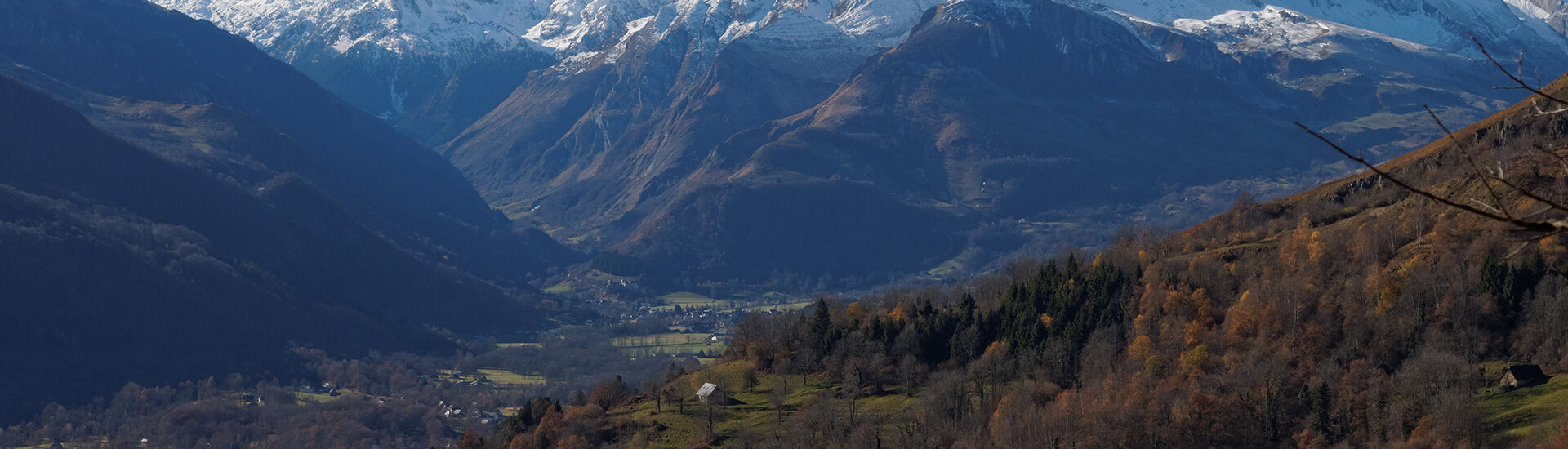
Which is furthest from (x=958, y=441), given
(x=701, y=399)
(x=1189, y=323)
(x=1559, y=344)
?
(x=1559, y=344)

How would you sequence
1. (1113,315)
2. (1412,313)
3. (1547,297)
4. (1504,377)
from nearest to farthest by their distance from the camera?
(1504,377) → (1547,297) → (1412,313) → (1113,315)

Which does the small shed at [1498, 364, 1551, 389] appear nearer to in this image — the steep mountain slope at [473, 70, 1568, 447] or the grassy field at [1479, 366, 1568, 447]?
the grassy field at [1479, 366, 1568, 447]

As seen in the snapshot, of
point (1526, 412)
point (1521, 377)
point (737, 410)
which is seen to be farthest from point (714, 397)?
point (1526, 412)

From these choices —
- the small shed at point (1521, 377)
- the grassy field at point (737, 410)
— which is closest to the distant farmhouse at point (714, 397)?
the grassy field at point (737, 410)

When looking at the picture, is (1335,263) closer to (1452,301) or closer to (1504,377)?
(1452,301)

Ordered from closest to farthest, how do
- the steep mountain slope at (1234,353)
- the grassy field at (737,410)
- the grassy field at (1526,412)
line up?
the grassy field at (1526,412)
the steep mountain slope at (1234,353)
the grassy field at (737,410)

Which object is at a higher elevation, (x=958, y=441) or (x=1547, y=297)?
(x=1547, y=297)

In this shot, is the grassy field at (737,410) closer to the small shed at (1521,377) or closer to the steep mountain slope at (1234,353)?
the steep mountain slope at (1234,353)
